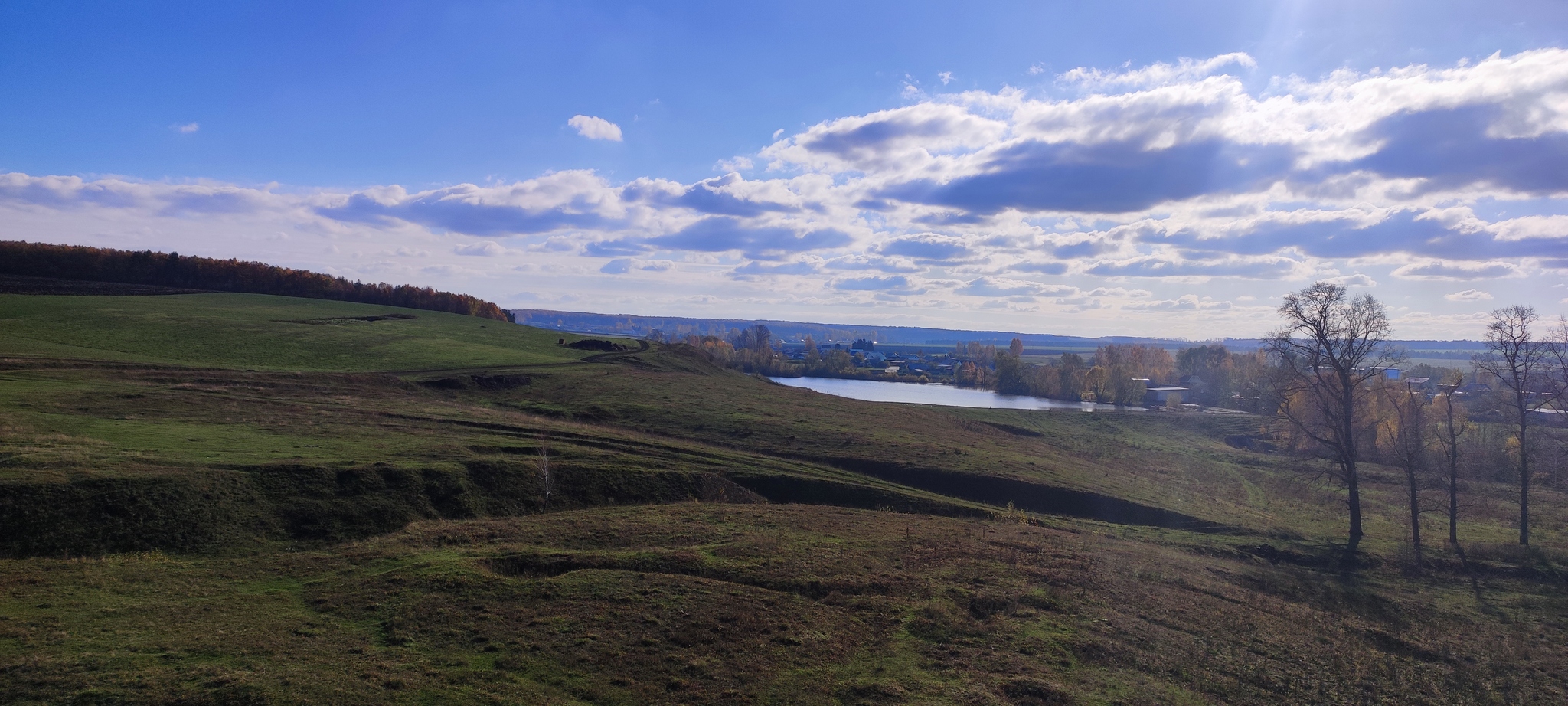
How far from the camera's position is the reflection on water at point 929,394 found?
117 metres

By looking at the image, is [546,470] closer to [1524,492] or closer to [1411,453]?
[1411,453]

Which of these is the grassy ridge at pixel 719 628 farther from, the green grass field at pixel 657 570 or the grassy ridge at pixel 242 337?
the grassy ridge at pixel 242 337

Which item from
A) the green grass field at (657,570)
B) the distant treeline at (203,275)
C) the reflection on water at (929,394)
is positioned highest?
the distant treeline at (203,275)

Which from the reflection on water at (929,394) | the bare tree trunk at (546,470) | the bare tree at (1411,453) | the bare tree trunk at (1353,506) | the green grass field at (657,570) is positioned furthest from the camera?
the reflection on water at (929,394)

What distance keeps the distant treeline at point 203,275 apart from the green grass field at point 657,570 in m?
55.3

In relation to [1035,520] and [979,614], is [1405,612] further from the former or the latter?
[979,614]

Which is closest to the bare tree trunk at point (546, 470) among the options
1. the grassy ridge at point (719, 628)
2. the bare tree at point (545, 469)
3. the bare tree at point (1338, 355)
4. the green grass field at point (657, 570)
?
the bare tree at point (545, 469)

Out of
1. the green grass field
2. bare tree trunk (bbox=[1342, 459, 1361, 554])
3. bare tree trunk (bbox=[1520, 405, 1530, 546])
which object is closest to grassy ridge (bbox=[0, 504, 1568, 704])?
the green grass field

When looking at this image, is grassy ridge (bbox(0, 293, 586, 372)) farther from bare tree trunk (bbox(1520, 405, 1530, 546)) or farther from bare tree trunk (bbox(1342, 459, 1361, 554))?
bare tree trunk (bbox(1520, 405, 1530, 546))

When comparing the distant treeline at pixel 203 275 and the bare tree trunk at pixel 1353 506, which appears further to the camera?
the distant treeline at pixel 203 275

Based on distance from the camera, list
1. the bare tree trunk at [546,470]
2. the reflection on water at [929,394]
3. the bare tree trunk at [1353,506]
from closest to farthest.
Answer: the bare tree trunk at [546,470] → the bare tree trunk at [1353,506] → the reflection on water at [929,394]

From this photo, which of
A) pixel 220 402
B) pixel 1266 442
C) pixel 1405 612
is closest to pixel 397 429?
pixel 220 402

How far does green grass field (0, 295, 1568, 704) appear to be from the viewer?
44.6ft

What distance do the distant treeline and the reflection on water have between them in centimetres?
6021
